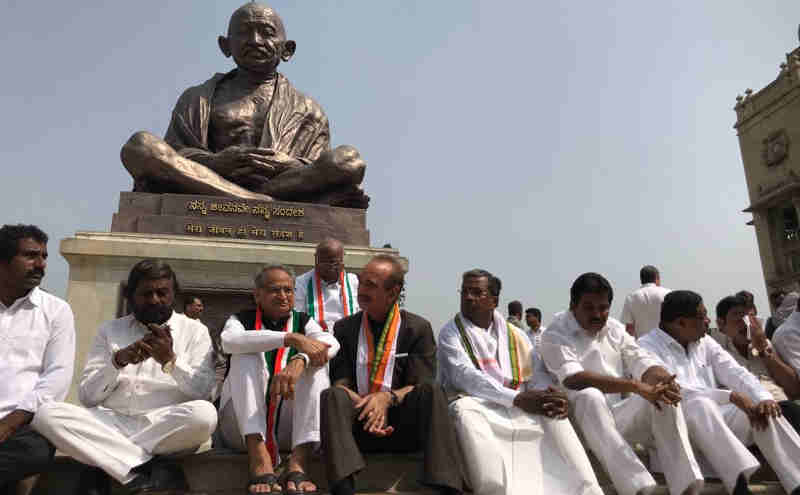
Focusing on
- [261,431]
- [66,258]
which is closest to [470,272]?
[261,431]

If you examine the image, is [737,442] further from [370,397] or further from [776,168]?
[776,168]

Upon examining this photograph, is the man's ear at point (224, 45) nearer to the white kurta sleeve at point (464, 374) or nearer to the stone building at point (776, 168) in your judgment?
the white kurta sleeve at point (464, 374)

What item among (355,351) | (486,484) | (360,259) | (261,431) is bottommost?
(486,484)

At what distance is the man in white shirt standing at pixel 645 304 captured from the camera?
718 centimetres

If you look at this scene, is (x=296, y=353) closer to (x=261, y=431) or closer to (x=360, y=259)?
(x=261, y=431)

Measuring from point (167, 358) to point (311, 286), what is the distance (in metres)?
2.10

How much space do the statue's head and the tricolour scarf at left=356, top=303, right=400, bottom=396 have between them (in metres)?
6.37

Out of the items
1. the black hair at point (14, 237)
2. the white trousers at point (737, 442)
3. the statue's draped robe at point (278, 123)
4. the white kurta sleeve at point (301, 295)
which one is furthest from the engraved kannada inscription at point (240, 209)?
the white trousers at point (737, 442)

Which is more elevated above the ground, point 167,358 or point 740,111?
point 740,111

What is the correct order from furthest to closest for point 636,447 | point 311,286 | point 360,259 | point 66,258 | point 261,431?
point 360,259, point 66,258, point 311,286, point 636,447, point 261,431

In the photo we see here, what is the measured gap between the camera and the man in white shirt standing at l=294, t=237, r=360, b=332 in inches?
222

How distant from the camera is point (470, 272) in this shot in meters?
4.75

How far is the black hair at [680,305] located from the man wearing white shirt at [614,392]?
1.46 feet

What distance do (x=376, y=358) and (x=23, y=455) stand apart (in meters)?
2.07
